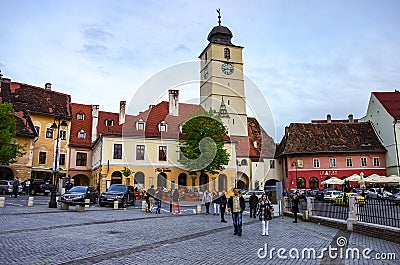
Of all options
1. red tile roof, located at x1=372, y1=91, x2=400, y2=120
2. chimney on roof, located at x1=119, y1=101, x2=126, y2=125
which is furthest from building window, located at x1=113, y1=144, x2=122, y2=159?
red tile roof, located at x1=372, y1=91, x2=400, y2=120

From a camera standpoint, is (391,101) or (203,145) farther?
(391,101)

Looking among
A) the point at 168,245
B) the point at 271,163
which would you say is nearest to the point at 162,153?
the point at 271,163

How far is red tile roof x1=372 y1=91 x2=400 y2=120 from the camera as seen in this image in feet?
187

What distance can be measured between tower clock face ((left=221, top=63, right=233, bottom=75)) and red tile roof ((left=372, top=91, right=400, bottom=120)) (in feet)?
81.3

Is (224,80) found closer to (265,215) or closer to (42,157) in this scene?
(42,157)

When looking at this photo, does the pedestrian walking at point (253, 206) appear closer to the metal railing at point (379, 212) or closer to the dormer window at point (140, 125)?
the metal railing at point (379, 212)

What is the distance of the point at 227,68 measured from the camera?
222 feet

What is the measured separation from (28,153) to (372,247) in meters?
43.8

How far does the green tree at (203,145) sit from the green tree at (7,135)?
62.2 feet

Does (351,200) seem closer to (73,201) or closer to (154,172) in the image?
(73,201)

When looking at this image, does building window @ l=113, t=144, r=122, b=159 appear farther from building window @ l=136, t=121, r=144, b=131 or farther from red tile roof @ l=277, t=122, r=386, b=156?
red tile roof @ l=277, t=122, r=386, b=156

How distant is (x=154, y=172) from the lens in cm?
4762

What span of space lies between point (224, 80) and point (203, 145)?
2484cm

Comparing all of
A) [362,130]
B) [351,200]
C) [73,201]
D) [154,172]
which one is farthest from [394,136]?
[73,201]
